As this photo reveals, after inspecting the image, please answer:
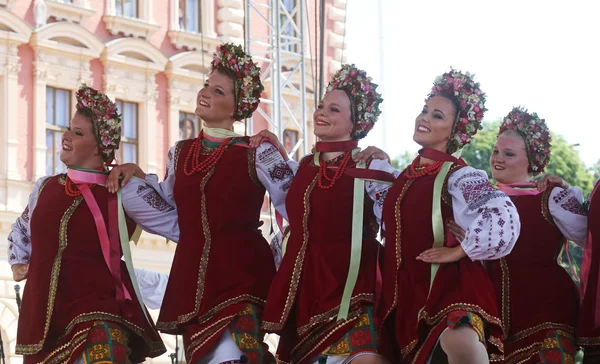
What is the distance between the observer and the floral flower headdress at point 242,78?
6.69 meters

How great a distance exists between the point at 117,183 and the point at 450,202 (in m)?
1.68

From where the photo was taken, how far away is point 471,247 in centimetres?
574

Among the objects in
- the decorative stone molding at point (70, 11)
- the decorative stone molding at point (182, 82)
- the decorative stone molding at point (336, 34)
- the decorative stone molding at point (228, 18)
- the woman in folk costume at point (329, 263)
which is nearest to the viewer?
the woman in folk costume at point (329, 263)

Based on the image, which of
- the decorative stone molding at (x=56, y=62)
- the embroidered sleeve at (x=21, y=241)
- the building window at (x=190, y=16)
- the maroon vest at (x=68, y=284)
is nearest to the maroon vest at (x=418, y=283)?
the maroon vest at (x=68, y=284)

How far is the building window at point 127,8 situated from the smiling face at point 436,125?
14214mm

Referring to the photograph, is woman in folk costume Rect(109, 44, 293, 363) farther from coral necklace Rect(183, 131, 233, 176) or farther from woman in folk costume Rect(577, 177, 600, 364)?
woman in folk costume Rect(577, 177, 600, 364)

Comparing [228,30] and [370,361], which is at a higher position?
[228,30]

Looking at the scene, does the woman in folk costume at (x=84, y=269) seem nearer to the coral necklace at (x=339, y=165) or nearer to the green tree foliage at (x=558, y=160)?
A: the coral necklace at (x=339, y=165)

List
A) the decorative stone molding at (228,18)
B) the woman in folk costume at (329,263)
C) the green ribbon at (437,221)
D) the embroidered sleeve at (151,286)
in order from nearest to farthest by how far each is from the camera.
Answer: the green ribbon at (437,221), the woman in folk costume at (329,263), the embroidered sleeve at (151,286), the decorative stone molding at (228,18)

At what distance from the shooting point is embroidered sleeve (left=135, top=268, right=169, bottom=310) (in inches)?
330

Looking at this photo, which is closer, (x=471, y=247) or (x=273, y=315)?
(x=471, y=247)

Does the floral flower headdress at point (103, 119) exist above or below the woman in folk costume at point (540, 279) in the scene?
above

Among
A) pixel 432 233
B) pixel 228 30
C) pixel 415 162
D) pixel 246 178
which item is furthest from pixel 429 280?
pixel 228 30

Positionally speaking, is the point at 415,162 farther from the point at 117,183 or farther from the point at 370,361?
the point at 117,183
